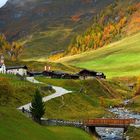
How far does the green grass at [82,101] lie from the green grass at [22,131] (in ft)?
103

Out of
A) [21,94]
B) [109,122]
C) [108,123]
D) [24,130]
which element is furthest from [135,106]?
[24,130]

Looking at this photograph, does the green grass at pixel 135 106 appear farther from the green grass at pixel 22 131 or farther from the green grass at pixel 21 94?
the green grass at pixel 22 131

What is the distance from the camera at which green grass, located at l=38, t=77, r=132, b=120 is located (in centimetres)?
12500

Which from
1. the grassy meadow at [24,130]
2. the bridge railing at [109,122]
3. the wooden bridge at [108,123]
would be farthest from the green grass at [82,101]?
the grassy meadow at [24,130]

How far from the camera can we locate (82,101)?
14538cm

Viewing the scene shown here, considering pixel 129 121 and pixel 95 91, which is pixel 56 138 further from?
pixel 95 91

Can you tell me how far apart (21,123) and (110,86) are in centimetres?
12087

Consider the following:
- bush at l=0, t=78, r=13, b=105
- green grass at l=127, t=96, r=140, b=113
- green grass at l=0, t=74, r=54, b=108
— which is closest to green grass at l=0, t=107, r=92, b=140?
bush at l=0, t=78, r=13, b=105

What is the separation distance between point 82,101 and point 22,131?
7325 cm

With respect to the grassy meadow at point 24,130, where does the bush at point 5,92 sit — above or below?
above

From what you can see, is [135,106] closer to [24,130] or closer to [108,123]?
[108,123]

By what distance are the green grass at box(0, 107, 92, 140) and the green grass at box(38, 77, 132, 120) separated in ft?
103

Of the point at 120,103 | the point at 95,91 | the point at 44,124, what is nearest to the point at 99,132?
the point at 44,124

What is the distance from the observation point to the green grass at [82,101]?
12500 cm
